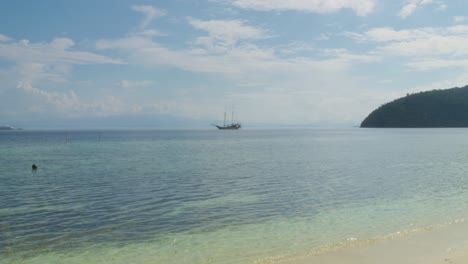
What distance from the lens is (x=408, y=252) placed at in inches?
539

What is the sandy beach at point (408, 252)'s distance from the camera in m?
12.8

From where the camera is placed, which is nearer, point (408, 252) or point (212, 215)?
point (408, 252)

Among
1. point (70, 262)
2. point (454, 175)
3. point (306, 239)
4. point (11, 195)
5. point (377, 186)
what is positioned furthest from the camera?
point (454, 175)

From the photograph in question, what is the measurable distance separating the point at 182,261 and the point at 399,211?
1297cm

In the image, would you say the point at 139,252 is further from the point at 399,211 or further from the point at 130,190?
the point at 130,190

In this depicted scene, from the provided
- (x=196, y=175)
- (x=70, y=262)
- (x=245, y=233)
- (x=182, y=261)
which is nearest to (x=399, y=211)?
(x=245, y=233)

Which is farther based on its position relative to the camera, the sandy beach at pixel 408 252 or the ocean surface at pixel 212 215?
the ocean surface at pixel 212 215

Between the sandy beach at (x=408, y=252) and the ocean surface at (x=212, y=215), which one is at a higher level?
the sandy beach at (x=408, y=252)

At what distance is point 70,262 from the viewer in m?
14.2

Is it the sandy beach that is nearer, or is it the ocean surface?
the sandy beach

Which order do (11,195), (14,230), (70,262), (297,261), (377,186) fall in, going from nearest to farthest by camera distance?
1. (297,261)
2. (70,262)
3. (14,230)
4. (11,195)
5. (377,186)

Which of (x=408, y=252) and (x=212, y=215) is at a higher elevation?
(x=408, y=252)

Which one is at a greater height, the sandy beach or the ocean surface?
the sandy beach

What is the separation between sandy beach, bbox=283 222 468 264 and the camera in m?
12.8
